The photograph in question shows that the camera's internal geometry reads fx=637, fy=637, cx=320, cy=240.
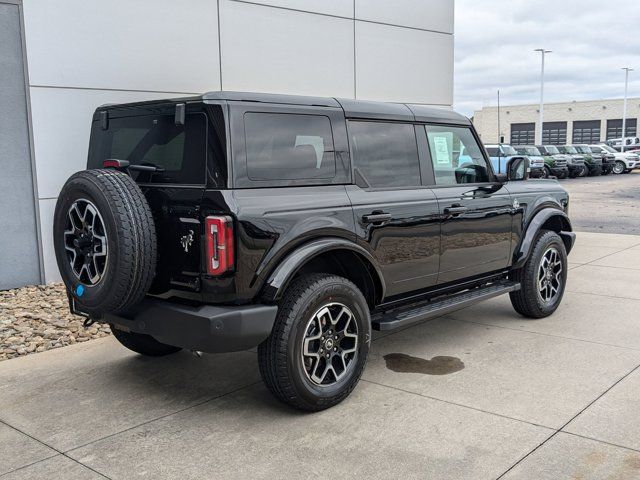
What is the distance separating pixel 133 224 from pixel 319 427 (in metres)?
1.61

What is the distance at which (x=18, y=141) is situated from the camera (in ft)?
23.8

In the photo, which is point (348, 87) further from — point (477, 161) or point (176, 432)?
point (176, 432)

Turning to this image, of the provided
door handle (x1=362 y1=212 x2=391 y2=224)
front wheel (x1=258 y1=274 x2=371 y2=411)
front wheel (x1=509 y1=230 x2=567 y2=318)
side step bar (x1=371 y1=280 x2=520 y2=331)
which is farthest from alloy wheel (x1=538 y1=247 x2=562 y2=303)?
front wheel (x1=258 y1=274 x2=371 y2=411)

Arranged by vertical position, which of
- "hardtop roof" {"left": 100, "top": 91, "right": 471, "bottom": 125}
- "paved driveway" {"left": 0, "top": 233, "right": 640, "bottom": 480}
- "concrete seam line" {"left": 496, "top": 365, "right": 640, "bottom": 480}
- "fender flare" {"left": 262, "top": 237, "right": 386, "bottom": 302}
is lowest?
"paved driveway" {"left": 0, "top": 233, "right": 640, "bottom": 480}

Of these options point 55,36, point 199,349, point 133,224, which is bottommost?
point 199,349

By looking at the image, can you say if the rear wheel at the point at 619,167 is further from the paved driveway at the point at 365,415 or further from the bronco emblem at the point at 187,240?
the bronco emblem at the point at 187,240

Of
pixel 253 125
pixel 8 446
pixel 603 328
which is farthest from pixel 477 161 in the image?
pixel 8 446

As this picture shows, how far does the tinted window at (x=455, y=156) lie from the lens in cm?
512

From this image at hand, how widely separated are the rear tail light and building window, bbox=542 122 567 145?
79.3 meters

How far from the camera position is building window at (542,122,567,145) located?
7725cm

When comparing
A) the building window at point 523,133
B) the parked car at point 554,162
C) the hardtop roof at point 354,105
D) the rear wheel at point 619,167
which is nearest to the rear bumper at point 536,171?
the parked car at point 554,162

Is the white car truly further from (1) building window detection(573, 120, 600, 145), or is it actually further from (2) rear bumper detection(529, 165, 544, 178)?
(1) building window detection(573, 120, 600, 145)

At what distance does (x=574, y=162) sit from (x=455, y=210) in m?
28.9

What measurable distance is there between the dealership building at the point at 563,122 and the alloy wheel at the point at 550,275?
237 ft
